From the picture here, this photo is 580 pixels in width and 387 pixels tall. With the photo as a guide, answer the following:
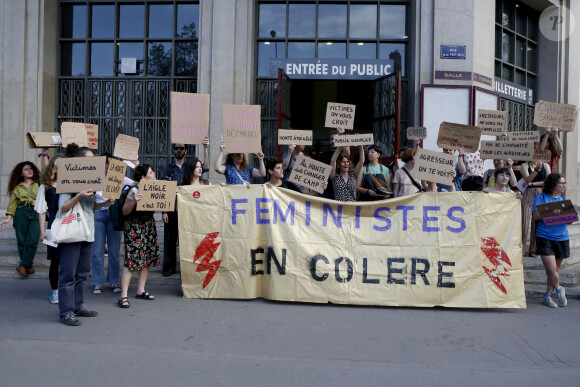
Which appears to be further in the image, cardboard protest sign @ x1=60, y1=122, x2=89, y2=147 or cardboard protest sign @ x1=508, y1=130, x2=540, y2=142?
cardboard protest sign @ x1=60, y1=122, x2=89, y2=147

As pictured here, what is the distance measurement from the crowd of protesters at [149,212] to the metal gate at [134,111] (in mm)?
3833

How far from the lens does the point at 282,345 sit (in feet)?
16.6

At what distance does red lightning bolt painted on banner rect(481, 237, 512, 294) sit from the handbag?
462 centimetres

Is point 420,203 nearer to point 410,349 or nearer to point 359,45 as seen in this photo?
point 410,349

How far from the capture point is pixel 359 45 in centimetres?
1184

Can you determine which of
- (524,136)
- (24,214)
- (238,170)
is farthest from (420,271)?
(24,214)

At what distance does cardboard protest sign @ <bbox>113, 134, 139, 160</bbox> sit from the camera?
773 centimetres

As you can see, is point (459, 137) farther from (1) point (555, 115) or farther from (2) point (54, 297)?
(2) point (54, 297)

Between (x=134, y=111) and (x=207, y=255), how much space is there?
6345 millimetres

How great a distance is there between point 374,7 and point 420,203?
6.75m

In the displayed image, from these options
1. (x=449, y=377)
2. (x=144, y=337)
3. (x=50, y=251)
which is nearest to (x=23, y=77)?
(x=50, y=251)

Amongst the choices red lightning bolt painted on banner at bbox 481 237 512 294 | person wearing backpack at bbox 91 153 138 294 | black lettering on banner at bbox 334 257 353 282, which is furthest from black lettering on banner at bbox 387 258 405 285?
person wearing backpack at bbox 91 153 138 294

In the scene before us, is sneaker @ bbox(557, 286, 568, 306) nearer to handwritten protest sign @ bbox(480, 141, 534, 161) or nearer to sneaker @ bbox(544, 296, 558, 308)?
sneaker @ bbox(544, 296, 558, 308)

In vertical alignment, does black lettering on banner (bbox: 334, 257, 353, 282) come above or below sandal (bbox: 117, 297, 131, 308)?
above
